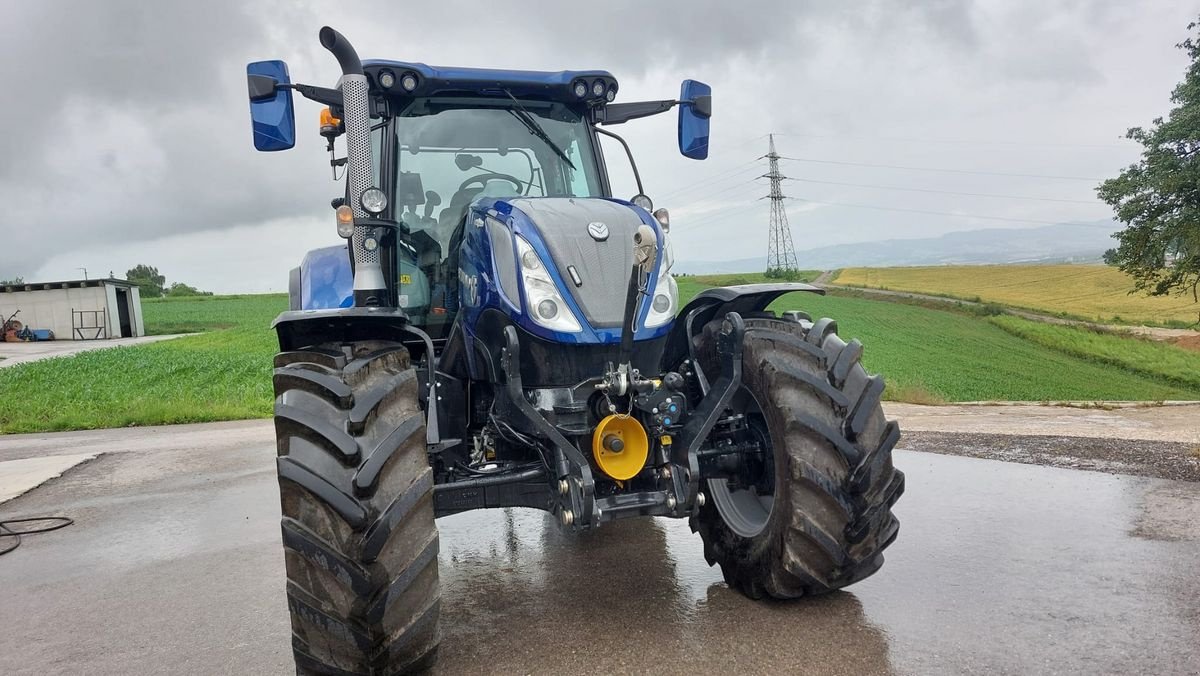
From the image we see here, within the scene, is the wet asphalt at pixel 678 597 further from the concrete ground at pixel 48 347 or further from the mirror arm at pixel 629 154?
the concrete ground at pixel 48 347

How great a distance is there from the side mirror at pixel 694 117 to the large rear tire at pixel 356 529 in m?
2.43

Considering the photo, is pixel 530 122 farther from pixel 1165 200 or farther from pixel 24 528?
pixel 1165 200

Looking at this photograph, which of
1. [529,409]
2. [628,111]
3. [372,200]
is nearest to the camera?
[529,409]

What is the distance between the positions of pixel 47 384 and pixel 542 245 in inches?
708

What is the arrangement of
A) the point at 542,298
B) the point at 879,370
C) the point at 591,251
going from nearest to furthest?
1. the point at 542,298
2. the point at 591,251
3. the point at 879,370

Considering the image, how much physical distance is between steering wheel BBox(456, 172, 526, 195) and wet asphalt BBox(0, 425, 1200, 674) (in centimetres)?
217

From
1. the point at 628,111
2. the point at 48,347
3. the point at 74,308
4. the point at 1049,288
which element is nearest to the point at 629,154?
the point at 628,111

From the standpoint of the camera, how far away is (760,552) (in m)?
3.81

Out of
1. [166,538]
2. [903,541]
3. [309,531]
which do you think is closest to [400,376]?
[309,531]

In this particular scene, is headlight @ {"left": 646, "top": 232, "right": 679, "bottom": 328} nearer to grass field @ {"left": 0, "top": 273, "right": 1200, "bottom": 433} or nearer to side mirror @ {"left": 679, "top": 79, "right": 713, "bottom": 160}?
side mirror @ {"left": 679, "top": 79, "right": 713, "bottom": 160}

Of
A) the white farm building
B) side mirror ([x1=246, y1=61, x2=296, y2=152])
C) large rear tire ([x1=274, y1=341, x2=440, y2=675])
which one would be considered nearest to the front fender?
large rear tire ([x1=274, y1=341, x2=440, y2=675])

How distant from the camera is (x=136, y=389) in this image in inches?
651

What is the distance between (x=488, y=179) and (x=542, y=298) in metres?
1.45

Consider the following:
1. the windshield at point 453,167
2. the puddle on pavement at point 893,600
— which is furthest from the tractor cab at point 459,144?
the puddle on pavement at point 893,600
